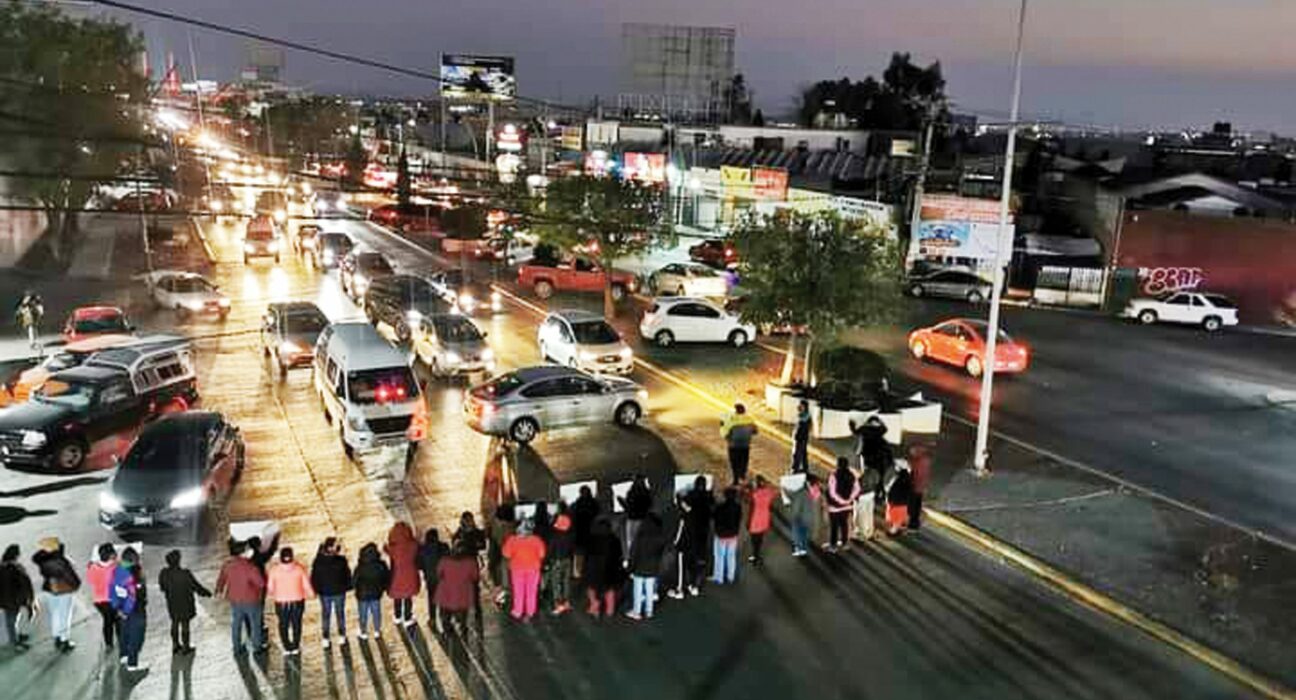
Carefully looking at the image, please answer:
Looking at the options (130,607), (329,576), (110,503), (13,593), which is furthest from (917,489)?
(13,593)

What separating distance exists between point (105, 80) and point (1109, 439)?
38.5 metres

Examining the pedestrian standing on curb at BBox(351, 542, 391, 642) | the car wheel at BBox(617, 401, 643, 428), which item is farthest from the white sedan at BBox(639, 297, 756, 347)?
the pedestrian standing on curb at BBox(351, 542, 391, 642)

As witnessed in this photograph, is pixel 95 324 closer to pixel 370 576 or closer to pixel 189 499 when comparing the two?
pixel 189 499

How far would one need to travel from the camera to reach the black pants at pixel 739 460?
54.9 feet

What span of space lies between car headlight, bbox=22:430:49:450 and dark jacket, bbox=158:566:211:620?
25.5ft

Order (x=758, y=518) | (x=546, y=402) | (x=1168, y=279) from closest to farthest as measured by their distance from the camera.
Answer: (x=758, y=518) → (x=546, y=402) → (x=1168, y=279)

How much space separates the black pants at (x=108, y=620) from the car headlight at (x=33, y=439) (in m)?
7.16

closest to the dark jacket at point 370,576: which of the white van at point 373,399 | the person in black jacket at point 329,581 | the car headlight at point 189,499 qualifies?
the person in black jacket at point 329,581

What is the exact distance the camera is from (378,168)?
7538 cm

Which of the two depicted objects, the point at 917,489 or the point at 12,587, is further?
the point at 917,489

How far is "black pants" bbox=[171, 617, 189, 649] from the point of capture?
1083 cm

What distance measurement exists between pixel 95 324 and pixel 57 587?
17.0 metres

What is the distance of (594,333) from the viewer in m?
24.2

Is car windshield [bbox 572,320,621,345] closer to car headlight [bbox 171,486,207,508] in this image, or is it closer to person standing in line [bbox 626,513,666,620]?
car headlight [bbox 171,486,207,508]
